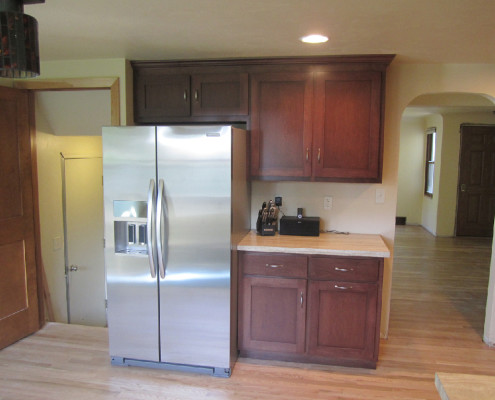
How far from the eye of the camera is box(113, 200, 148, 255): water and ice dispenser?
2830mm

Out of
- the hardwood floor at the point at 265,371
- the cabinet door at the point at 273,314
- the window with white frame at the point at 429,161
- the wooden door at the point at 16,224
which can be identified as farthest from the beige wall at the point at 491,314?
the window with white frame at the point at 429,161

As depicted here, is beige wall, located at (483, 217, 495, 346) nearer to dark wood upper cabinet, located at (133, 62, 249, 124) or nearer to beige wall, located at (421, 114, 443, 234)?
dark wood upper cabinet, located at (133, 62, 249, 124)

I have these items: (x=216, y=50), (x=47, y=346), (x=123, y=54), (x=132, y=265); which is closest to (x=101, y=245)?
(x=47, y=346)

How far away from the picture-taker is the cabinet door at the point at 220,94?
3.18 meters

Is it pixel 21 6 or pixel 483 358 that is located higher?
pixel 21 6

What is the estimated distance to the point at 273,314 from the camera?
299 cm

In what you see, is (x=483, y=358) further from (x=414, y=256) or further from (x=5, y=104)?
(x=5, y=104)

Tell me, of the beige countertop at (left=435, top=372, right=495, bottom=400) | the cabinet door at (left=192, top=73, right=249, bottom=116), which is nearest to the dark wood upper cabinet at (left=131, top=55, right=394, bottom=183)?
the cabinet door at (left=192, top=73, right=249, bottom=116)

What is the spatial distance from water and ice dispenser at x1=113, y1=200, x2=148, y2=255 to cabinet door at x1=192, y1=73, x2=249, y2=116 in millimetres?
957

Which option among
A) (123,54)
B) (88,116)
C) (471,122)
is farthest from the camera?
(471,122)

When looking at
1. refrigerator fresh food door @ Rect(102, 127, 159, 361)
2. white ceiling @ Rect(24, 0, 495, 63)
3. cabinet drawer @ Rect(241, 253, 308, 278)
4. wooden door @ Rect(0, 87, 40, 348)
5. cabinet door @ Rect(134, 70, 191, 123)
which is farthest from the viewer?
cabinet door @ Rect(134, 70, 191, 123)

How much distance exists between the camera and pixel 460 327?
3729 mm

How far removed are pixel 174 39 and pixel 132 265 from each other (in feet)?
5.22

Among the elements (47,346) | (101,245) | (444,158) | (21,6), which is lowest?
(47,346)
